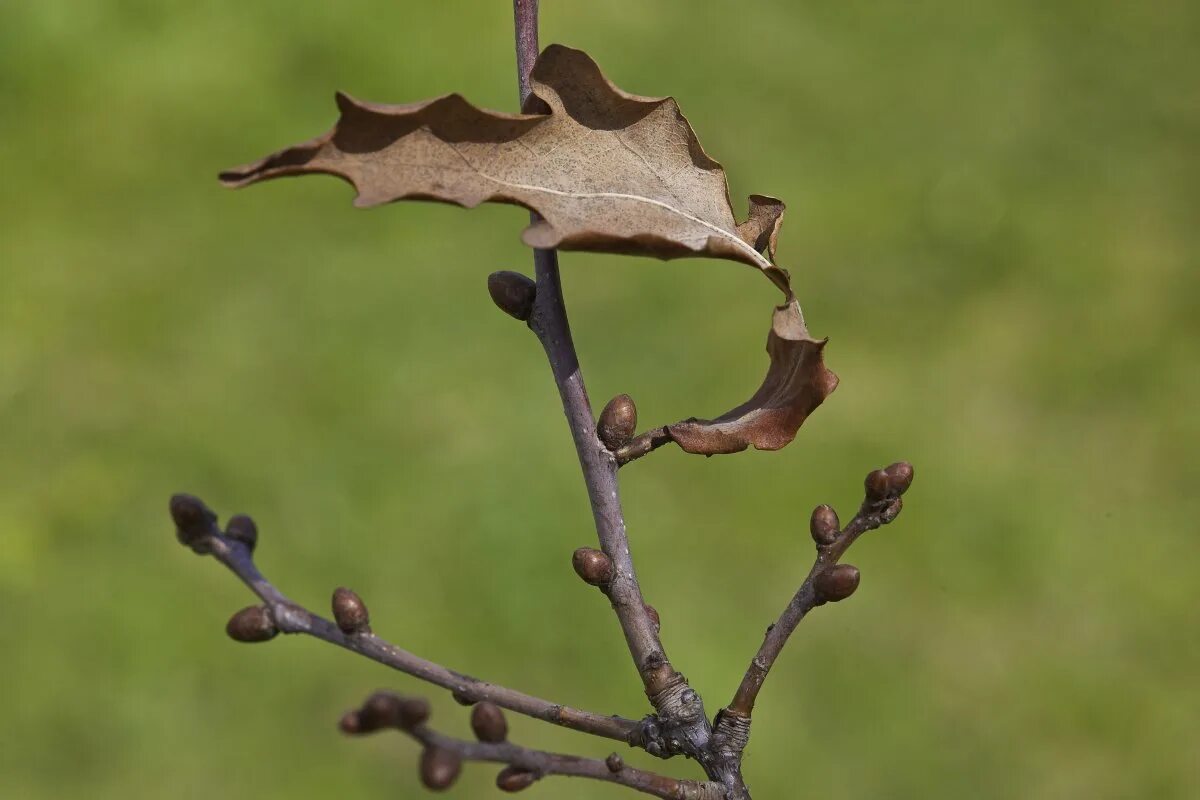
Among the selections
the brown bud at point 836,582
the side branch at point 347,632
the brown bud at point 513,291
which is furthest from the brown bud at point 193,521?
the brown bud at point 836,582

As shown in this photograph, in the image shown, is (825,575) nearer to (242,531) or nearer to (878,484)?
(878,484)

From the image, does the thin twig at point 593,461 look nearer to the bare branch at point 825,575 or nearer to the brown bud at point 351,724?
the bare branch at point 825,575

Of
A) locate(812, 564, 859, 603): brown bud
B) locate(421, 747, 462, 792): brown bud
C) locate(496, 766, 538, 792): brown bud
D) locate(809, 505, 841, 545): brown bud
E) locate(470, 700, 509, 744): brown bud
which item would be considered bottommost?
locate(421, 747, 462, 792): brown bud

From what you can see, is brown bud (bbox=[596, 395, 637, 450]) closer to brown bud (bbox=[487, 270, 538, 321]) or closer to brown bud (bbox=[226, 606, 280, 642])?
brown bud (bbox=[487, 270, 538, 321])

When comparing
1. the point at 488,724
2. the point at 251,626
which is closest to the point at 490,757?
the point at 488,724

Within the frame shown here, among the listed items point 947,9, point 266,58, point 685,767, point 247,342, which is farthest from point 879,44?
point 685,767

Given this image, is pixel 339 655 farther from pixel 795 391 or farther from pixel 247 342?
pixel 795 391

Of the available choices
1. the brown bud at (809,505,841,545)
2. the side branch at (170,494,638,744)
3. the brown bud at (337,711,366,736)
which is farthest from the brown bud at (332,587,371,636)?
the brown bud at (809,505,841,545)
